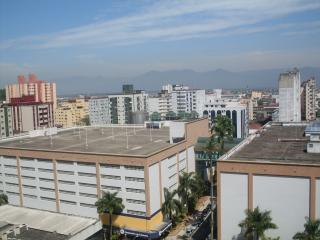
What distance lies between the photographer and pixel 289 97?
473 feet

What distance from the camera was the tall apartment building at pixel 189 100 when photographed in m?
188

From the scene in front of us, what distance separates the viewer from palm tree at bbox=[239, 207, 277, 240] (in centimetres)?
4125

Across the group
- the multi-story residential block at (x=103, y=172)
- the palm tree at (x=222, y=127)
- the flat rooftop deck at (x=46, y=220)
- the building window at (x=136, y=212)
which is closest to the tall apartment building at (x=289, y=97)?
the multi-story residential block at (x=103, y=172)

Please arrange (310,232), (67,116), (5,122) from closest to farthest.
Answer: (310,232) → (5,122) → (67,116)

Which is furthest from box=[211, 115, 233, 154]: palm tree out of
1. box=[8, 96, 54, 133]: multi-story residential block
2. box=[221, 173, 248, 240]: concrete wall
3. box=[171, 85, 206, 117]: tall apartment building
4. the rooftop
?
box=[171, 85, 206, 117]: tall apartment building

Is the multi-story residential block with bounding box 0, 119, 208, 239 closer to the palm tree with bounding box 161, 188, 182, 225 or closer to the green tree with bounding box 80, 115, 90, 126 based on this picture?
the palm tree with bounding box 161, 188, 182, 225

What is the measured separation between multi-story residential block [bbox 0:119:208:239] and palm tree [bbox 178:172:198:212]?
5.39ft

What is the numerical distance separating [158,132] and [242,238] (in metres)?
40.0

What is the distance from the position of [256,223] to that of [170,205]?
19500 mm

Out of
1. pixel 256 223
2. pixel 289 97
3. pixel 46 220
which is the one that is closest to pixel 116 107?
pixel 289 97

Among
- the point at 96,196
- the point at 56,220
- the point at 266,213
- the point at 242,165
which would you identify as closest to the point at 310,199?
the point at 266,213

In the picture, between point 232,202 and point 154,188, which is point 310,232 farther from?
point 154,188

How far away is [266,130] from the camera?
7275 cm

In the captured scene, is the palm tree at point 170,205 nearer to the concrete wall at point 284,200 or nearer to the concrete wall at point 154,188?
the concrete wall at point 154,188
